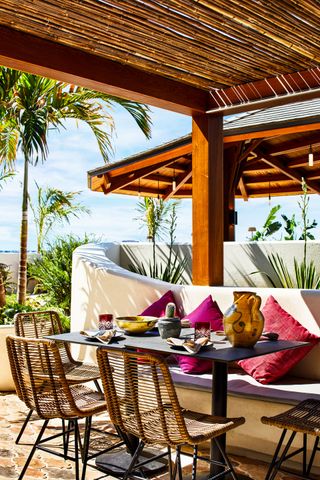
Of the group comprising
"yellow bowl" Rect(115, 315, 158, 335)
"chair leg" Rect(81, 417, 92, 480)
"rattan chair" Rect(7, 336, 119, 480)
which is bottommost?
"chair leg" Rect(81, 417, 92, 480)

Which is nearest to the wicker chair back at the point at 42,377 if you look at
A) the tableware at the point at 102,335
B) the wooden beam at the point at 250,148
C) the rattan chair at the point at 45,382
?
the rattan chair at the point at 45,382

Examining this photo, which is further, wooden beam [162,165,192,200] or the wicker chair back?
wooden beam [162,165,192,200]

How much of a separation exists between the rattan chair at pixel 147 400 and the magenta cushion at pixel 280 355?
114 centimetres

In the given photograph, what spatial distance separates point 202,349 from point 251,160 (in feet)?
18.1

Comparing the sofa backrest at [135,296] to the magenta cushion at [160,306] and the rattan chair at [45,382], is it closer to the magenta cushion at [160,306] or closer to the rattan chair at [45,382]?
the magenta cushion at [160,306]

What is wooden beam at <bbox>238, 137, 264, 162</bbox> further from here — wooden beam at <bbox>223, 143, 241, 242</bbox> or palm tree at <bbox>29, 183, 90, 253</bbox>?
palm tree at <bbox>29, 183, 90, 253</bbox>

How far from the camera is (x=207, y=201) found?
17.8 feet

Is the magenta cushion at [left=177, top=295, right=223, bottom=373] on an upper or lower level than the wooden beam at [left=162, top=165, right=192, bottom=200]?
lower

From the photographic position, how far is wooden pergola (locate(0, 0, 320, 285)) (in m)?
3.83

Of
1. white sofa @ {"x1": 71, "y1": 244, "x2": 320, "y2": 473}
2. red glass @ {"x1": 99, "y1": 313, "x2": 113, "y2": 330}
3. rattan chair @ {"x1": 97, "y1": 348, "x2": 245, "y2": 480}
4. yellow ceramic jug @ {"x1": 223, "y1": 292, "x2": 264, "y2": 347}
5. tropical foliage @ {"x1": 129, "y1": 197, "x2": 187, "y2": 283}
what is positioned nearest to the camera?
rattan chair @ {"x1": 97, "y1": 348, "x2": 245, "y2": 480}

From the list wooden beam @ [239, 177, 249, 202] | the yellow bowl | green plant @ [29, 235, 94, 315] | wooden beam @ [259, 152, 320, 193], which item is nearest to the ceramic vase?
the yellow bowl

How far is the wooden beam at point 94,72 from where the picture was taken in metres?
4.12

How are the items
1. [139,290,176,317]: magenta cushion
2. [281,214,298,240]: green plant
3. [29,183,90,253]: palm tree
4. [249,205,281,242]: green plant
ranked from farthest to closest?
[29,183,90,253]: palm tree → [249,205,281,242]: green plant → [281,214,298,240]: green plant → [139,290,176,317]: magenta cushion

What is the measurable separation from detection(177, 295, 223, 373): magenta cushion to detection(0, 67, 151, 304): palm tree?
228cm
